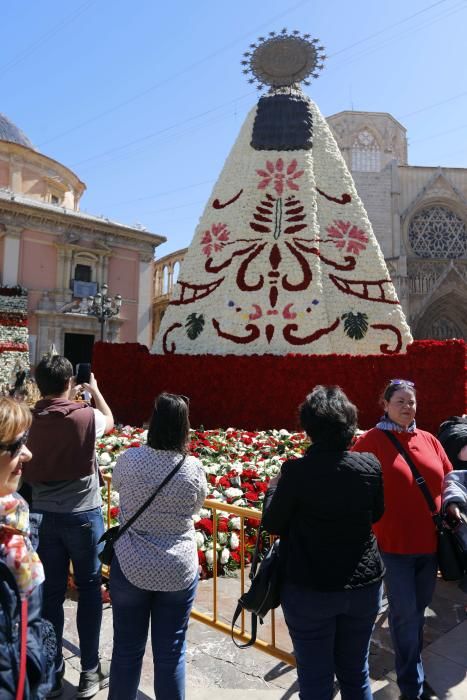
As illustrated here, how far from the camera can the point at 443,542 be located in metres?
2.64

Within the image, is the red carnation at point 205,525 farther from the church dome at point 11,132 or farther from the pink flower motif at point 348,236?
the church dome at point 11,132

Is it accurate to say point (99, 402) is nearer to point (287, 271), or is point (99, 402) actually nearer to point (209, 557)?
point (209, 557)

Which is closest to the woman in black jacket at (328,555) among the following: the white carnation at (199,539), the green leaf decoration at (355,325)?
the white carnation at (199,539)

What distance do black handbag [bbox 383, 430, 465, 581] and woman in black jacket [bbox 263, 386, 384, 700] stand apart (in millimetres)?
717

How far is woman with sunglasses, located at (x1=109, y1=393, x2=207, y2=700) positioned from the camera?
6.99 ft

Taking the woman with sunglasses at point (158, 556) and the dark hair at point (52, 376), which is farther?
the dark hair at point (52, 376)

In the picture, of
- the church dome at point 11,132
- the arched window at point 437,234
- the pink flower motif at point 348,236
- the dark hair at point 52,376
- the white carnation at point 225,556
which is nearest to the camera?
the dark hair at point 52,376

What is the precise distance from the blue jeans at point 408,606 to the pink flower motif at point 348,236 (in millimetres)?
9919

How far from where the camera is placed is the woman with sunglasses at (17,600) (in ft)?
4.35

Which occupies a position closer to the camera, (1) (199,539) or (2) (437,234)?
(1) (199,539)

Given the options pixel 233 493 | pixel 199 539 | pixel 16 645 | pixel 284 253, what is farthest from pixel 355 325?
pixel 16 645

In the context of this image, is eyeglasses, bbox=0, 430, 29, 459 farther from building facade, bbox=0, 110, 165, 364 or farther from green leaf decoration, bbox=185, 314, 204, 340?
building facade, bbox=0, 110, 165, 364

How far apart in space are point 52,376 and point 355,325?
9322 millimetres

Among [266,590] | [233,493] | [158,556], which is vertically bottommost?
[233,493]
